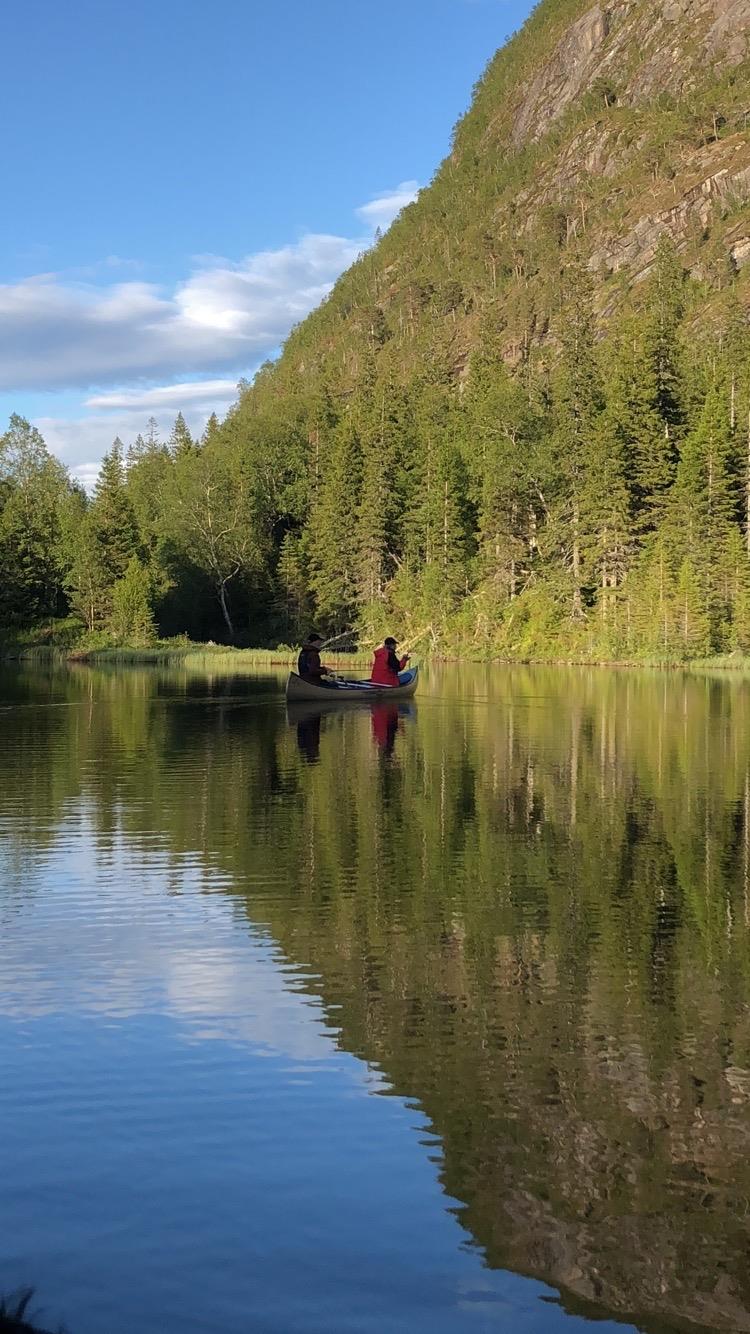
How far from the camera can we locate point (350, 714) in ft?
136

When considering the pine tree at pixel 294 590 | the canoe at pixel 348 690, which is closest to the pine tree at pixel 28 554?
the pine tree at pixel 294 590

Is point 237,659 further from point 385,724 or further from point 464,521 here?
point 385,724

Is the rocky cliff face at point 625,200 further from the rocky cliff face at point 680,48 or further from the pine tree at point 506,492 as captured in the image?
the pine tree at point 506,492

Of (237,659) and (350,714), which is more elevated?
(237,659)

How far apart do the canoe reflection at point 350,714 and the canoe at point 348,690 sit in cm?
28

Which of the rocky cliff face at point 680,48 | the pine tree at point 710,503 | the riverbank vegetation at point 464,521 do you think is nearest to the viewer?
the pine tree at point 710,503

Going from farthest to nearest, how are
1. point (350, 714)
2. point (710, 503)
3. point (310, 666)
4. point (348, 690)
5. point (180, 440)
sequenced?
point (180, 440) → point (710, 503) → point (348, 690) → point (310, 666) → point (350, 714)

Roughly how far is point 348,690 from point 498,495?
48.6m

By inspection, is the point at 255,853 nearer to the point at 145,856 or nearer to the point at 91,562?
the point at 145,856

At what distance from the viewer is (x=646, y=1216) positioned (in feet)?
21.5

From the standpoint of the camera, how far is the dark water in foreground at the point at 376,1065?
5984mm

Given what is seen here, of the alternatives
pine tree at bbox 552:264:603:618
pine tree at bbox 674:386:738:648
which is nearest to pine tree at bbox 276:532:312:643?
pine tree at bbox 552:264:603:618

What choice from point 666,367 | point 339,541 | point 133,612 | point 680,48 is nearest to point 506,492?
point 666,367

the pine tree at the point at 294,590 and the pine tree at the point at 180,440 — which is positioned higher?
the pine tree at the point at 180,440
